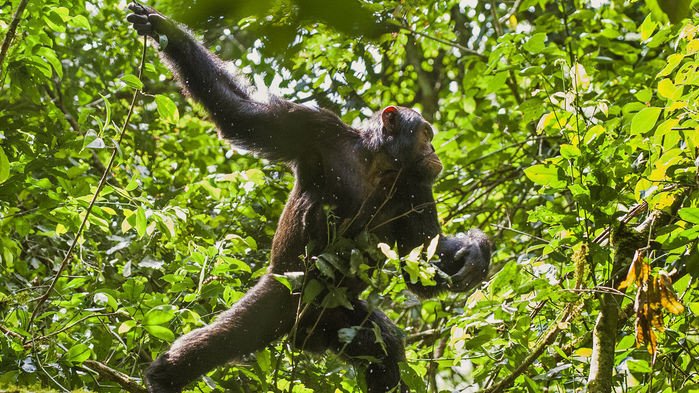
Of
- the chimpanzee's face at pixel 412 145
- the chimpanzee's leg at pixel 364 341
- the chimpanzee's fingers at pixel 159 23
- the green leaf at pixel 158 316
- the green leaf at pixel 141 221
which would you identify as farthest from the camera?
the chimpanzee's face at pixel 412 145

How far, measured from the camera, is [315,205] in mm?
5164

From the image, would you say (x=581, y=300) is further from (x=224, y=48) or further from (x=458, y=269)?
(x=224, y=48)

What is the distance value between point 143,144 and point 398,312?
3160 mm

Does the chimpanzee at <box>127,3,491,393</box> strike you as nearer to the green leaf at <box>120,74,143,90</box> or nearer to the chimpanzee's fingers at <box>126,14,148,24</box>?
the chimpanzee's fingers at <box>126,14,148,24</box>

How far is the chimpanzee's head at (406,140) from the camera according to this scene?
18.2 ft

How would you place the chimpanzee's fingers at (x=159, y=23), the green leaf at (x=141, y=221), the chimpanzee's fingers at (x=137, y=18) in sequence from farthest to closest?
the chimpanzee's fingers at (x=159, y=23), the chimpanzee's fingers at (x=137, y=18), the green leaf at (x=141, y=221)

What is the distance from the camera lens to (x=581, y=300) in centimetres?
395

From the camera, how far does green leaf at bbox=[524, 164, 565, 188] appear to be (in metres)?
3.77

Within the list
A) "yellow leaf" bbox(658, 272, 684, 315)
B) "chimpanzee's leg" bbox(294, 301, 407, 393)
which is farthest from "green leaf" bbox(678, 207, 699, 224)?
"chimpanzee's leg" bbox(294, 301, 407, 393)

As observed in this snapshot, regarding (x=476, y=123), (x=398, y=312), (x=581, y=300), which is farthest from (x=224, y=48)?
(x=398, y=312)

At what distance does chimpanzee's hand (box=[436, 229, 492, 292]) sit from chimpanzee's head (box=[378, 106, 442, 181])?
0.52 meters

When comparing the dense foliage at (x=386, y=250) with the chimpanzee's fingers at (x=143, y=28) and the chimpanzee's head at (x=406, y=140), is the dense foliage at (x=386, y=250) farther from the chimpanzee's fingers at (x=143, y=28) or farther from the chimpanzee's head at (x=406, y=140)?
the chimpanzee's head at (x=406, y=140)

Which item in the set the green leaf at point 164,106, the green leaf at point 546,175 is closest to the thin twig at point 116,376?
the green leaf at point 164,106

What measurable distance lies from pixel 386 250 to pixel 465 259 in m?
1.77
